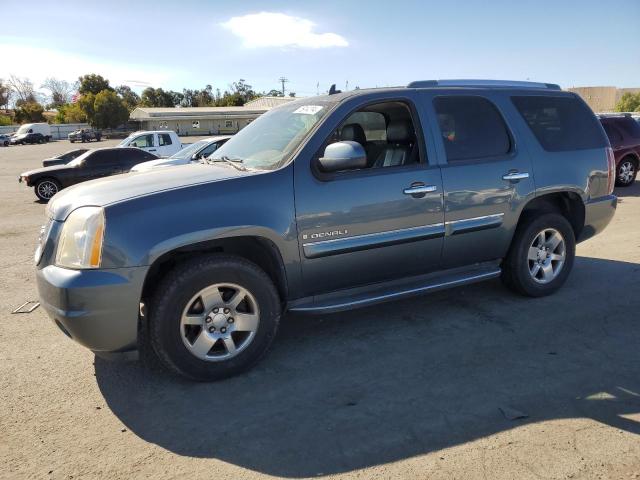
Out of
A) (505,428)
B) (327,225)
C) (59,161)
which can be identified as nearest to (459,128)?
(327,225)

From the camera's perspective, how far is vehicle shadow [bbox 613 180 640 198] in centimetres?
1177

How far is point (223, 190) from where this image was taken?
133 inches

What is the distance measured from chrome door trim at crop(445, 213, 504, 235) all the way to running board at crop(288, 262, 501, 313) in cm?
39

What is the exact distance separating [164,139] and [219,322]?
57.7 ft

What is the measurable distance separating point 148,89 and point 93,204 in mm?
118270

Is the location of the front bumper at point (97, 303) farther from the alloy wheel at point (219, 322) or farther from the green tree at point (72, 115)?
the green tree at point (72, 115)

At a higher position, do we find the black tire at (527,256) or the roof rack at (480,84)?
the roof rack at (480,84)

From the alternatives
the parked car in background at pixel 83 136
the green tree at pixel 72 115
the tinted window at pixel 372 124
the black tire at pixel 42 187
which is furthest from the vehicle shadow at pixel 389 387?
the green tree at pixel 72 115

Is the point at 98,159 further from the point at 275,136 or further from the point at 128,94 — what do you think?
the point at 128,94

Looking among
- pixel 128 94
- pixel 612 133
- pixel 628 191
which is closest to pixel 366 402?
pixel 628 191

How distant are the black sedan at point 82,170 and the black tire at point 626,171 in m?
13.4

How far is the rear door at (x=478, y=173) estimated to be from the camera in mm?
4211

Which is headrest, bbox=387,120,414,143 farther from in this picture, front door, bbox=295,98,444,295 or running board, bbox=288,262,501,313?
running board, bbox=288,262,501,313

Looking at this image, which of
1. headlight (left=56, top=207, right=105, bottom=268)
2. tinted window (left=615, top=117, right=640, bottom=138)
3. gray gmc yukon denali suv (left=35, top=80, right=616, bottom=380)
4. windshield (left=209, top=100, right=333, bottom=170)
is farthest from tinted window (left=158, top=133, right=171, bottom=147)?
headlight (left=56, top=207, right=105, bottom=268)
